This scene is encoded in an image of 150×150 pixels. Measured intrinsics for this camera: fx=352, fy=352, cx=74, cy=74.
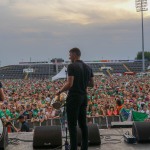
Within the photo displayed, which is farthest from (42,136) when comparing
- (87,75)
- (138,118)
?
(138,118)

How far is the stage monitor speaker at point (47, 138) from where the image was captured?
20.7 ft

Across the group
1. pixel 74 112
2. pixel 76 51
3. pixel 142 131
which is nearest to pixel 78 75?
pixel 76 51

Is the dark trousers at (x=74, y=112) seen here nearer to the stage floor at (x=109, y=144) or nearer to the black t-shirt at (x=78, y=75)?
the black t-shirt at (x=78, y=75)

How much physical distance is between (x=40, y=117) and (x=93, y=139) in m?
6.06

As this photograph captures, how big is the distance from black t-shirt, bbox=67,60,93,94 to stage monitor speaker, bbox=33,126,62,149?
1.24 m

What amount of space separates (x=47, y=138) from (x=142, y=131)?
1.79m

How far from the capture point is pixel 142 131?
260 inches

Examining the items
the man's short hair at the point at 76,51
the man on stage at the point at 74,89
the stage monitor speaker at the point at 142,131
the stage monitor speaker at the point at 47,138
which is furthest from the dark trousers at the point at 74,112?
the stage monitor speaker at the point at 142,131

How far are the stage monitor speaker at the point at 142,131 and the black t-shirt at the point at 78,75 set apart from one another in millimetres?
1709

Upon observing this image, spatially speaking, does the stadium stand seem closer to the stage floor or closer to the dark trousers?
the stage floor

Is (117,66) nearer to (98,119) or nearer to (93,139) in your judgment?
(98,119)

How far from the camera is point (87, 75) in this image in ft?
18.3

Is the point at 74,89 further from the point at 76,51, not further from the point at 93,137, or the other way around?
the point at 93,137

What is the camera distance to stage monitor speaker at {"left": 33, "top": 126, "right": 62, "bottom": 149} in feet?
20.7
